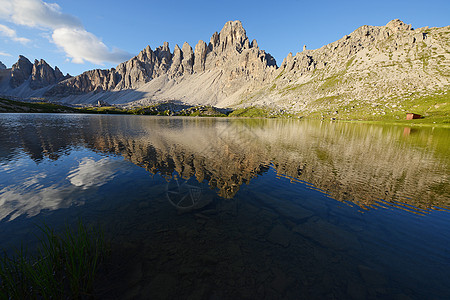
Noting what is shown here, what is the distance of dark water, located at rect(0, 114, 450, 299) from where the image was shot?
8.77 metres

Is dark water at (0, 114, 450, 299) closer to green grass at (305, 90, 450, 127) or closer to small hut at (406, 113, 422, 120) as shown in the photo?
green grass at (305, 90, 450, 127)

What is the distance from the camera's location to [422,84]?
185 meters

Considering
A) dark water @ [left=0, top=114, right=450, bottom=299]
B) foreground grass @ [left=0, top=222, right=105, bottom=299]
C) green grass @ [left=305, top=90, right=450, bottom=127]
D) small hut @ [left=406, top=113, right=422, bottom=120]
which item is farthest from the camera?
small hut @ [left=406, top=113, right=422, bottom=120]

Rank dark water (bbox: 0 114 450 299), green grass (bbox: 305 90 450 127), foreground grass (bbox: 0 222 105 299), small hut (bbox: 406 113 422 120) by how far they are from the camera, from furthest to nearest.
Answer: small hut (bbox: 406 113 422 120)
green grass (bbox: 305 90 450 127)
dark water (bbox: 0 114 450 299)
foreground grass (bbox: 0 222 105 299)

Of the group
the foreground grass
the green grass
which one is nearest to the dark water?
the foreground grass

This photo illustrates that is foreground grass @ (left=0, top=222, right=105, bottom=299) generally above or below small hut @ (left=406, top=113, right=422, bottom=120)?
below

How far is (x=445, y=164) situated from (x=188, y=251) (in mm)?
45743

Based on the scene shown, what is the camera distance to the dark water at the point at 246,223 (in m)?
8.77

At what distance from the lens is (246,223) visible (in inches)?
534

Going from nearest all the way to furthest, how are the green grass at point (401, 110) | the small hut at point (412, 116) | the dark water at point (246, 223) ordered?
the dark water at point (246, 223)
the green grass at point (401, 110)
the small hut at point (412, 116)

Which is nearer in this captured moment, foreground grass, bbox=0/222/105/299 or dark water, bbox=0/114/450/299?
foreground grass, bbox=0/222/105/299

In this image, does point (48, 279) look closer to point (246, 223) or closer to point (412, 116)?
point (246, 223)

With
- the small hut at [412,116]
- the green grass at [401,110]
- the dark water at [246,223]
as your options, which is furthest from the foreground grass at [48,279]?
the small hut at [412,116]

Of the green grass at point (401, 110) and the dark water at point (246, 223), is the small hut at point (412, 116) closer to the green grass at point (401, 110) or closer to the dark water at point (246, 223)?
the green grass at point (401, 110)
